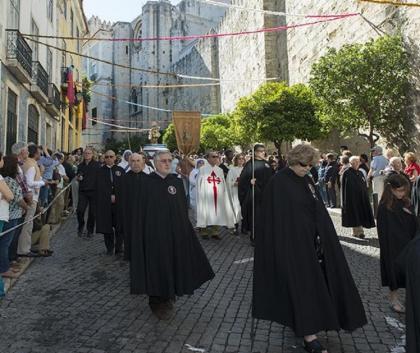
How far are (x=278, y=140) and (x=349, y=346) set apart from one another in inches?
679

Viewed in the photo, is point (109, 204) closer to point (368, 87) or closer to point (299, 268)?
point (299, 268)

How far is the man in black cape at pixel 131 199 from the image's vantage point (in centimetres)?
451

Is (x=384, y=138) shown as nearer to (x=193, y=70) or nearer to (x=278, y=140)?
Result: (x=278, y=140)

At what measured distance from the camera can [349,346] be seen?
364 cm

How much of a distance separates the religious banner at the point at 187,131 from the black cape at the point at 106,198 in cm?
538

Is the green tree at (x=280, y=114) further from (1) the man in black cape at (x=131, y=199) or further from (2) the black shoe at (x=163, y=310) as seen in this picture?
(2) the black shoe at (x=163, y=310)

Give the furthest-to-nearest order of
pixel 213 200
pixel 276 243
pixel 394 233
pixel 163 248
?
pixel 213 200
pixel 394 233
pixel 163 248
pixel 276 243

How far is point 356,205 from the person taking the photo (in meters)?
8.35

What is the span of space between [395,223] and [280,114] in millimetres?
15964

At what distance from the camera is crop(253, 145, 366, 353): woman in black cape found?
3359 millimetres

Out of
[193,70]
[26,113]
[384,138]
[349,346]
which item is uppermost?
[193,70]

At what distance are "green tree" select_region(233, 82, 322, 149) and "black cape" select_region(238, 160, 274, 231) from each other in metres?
11.2

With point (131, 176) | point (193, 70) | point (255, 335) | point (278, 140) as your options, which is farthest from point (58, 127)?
point (193, 70)

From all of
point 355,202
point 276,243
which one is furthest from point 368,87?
point 276,243
